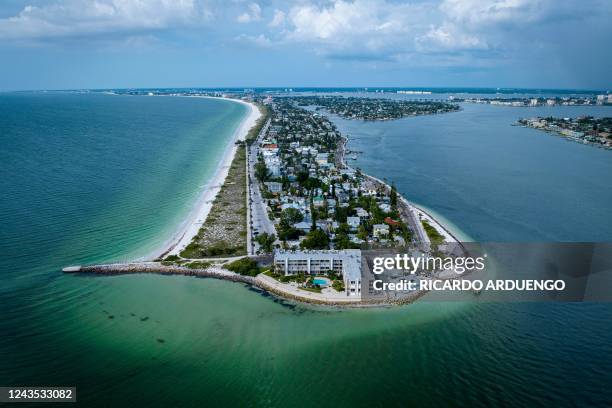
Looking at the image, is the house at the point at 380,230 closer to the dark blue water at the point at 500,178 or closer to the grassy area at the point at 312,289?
the dark blue water at the point at 500,178

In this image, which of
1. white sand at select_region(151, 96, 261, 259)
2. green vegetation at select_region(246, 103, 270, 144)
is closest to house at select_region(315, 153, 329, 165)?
white sand at select_region(151, 96, 261, 259)

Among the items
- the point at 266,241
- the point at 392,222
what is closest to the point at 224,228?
the point at 266,241

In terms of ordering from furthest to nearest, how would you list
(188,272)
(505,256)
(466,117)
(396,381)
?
(466,117) < (505,256) < (188,272) < (396,381)

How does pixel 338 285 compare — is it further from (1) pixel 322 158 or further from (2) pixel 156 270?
(1) pixel 322 158

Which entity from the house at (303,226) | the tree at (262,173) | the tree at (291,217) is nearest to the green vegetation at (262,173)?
the tree at (262,173)

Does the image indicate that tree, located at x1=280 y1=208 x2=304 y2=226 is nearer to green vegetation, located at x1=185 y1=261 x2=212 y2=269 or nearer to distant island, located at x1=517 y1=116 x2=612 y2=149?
green vegetation, located at x1=185 y1=261 x2=212 y2=269

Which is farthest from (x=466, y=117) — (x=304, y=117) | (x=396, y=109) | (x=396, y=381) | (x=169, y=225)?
(x=396, y=381)

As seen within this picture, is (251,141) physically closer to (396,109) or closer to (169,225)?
(169,225)

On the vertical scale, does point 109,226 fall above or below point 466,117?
below
